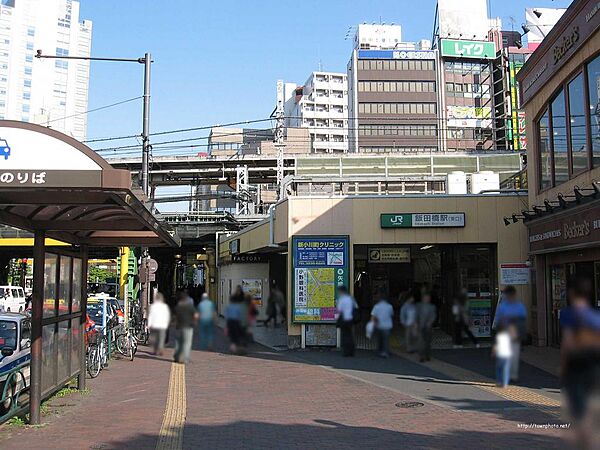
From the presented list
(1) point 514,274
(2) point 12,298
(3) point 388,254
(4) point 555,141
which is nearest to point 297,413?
(4) point 555,141

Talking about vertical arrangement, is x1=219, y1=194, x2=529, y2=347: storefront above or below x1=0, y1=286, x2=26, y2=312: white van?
above

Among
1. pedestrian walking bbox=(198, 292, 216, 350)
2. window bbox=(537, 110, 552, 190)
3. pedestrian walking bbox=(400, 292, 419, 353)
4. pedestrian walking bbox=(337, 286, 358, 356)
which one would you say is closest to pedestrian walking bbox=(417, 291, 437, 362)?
pedestrian walking bbox=(400, 292, 419, 353)

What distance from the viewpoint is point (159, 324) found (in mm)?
2604

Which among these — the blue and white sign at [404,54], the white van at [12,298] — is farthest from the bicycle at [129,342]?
the white van at [12,298]

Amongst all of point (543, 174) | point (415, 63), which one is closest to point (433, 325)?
point (415, 63)

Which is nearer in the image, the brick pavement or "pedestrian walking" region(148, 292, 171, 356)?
"pedestrian walking" region(148, 292, 171, 356)

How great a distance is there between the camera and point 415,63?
514 centimetres

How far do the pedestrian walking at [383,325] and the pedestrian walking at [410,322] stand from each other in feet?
0.27

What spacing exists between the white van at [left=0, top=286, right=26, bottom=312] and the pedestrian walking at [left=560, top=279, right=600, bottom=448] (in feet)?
169

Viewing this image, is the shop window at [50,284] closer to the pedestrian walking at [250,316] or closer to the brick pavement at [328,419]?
the brick pavement at [328,419]

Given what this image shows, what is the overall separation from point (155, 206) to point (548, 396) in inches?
719

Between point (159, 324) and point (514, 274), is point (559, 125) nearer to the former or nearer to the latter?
point (514, 274)

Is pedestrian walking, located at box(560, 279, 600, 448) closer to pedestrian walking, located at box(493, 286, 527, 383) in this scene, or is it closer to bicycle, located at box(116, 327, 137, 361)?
pedestrian walking, located at box(493, 286, 527, 383)

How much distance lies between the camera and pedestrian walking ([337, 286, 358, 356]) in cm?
267
